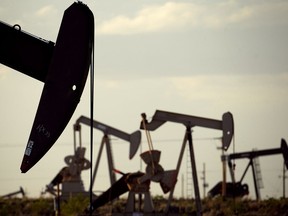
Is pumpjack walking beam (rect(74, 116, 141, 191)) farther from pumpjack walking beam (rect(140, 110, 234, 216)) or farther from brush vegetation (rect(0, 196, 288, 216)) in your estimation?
pumpjack walking beam (rect(140, 110, 234, 216))

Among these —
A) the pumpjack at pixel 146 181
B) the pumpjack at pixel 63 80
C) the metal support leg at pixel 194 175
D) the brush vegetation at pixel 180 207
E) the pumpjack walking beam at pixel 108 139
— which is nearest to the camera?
the pumpjack at pixel 63 80

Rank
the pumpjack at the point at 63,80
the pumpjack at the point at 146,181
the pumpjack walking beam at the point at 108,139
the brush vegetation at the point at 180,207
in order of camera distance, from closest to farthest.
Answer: the pumpjack at the point at 63,80 < the pumpjack at the point at 146,181 < the brush vegetation at the point at 180,207 < the pumpjack walking beam at the point at 108,139

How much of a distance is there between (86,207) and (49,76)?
977 inches

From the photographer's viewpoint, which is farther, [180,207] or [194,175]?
[180,207]

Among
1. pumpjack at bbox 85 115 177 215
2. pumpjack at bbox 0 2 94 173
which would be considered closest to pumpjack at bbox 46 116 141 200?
pumpjack at bbox 85 115 177 215

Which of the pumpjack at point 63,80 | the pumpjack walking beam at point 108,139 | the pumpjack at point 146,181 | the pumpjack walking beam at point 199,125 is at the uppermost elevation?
the pumpjack walking beam at point 108,139

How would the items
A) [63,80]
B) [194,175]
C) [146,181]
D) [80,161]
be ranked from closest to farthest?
1. [63,80]
2. [194,175]
3. [146,181]
4. [80,161]

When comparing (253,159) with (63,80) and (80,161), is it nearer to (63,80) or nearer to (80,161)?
(80,161)

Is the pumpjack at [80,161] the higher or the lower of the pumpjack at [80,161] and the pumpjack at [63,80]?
the higher

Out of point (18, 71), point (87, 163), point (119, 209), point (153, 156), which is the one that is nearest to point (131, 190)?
point (153, 156)

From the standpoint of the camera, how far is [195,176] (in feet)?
90.7

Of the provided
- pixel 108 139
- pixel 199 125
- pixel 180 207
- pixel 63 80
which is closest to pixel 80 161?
pixel 108 139

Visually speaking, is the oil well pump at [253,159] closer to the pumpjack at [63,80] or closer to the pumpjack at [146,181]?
the pumpjack at [146,181]

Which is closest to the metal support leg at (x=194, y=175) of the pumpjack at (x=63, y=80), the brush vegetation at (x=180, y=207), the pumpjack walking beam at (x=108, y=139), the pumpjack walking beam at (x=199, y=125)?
the pumpjack walking beam at (x=199, y=125)
